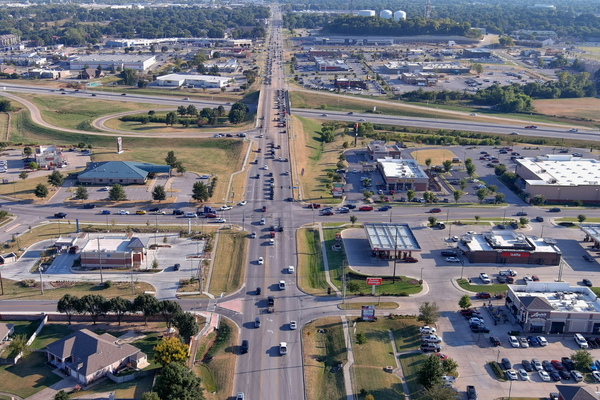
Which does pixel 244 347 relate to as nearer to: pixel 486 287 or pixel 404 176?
pixel 486 287

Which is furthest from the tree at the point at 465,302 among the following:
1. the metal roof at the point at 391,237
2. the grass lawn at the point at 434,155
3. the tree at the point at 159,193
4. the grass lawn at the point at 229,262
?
the grass lawn at the point at 434,155

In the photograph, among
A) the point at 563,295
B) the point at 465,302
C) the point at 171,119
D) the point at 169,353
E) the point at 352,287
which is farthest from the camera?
the point at 171,119

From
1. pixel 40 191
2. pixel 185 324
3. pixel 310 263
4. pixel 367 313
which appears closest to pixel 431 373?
pixel 367 313

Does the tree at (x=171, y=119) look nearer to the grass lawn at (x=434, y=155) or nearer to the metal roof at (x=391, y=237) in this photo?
the grass lawn at (x=434, y=155)

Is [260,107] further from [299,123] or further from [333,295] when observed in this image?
[333,295]

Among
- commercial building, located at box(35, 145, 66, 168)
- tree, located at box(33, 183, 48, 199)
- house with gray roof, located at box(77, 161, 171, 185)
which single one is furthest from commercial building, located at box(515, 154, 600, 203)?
commercial building, located at box(35, 145, 66, 168)

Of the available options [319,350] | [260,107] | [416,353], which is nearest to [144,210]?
[319,350]
